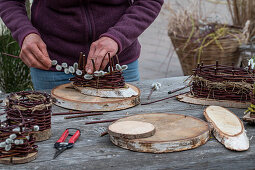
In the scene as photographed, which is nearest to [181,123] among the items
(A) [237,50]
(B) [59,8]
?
(B) [59,8]

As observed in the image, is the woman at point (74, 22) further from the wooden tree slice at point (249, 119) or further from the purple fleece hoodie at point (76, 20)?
the wooden tree slice at point (249, 119)

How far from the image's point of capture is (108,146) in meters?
1.35

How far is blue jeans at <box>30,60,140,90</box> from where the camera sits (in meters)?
2.22

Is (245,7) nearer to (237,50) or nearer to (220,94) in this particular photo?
(237,50)

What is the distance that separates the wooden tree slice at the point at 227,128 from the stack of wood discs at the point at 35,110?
616mm

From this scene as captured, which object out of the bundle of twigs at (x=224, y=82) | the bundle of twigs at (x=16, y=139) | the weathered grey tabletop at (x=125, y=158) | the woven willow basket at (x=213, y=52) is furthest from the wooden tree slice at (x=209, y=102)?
the woven willow basket at (x=213, y=52)

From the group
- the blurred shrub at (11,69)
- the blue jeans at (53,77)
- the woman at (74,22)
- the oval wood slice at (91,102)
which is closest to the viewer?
the oval wood slice at (91,102)

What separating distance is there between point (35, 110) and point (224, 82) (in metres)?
0.89

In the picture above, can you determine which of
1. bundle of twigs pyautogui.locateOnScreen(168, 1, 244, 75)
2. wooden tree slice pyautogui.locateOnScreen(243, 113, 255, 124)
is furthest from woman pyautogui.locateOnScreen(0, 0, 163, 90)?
bundle of twigs pyautogui.locateOnScreen(168, 1, 244, 75)

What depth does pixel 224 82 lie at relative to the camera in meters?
1.79

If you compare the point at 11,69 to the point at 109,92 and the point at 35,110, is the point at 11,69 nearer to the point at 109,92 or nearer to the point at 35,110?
the point at 109,92

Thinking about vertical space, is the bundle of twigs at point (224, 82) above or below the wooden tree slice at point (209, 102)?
above

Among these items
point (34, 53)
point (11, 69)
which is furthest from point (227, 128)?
point (11, 69)

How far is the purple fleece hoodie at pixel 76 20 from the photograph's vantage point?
2.13 metres
